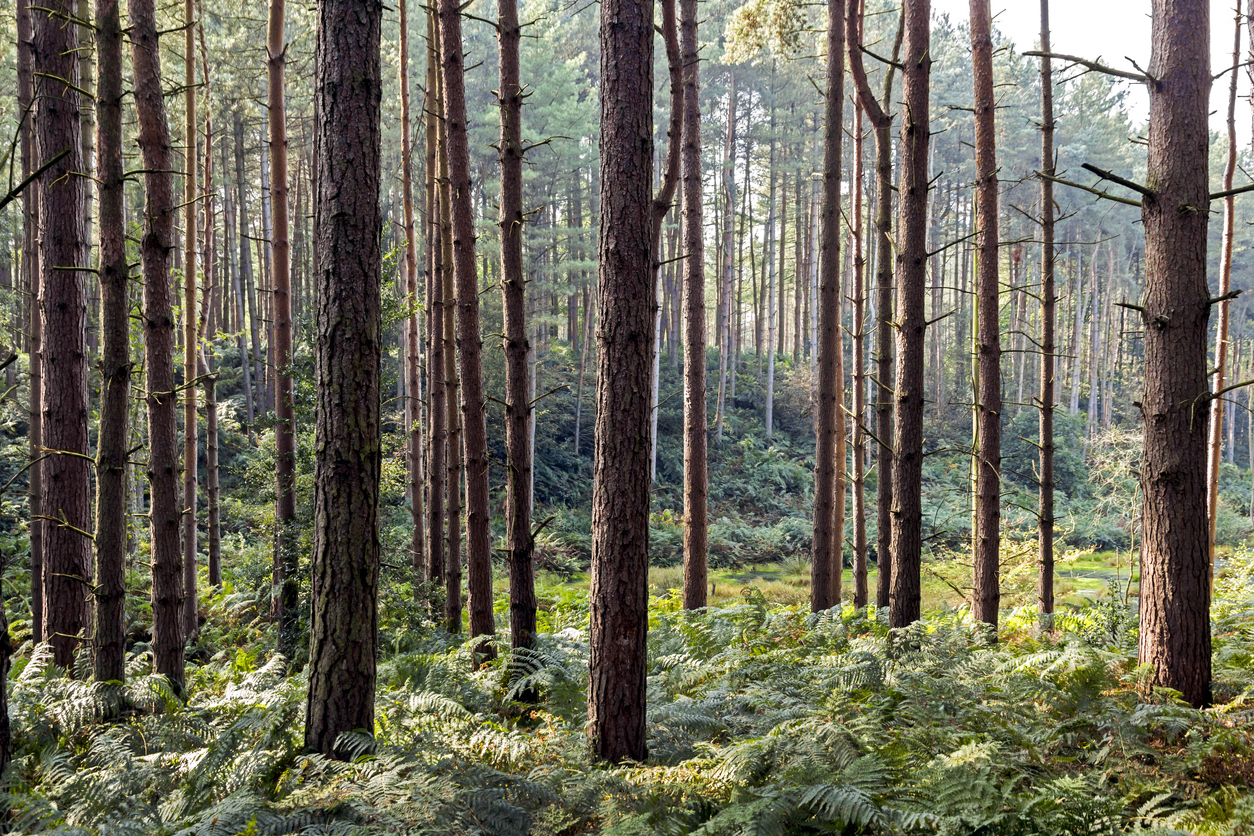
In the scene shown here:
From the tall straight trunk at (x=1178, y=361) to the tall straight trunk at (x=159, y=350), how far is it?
6.16m

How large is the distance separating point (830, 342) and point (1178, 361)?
385cm

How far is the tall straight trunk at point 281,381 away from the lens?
801 cm

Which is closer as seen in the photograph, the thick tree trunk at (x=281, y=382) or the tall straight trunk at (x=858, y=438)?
the thick tree trunk at (x=281, y=382)

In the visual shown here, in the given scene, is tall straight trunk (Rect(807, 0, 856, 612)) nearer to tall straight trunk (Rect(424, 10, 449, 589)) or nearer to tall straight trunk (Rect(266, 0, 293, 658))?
tall straight trunk (Rect(424, 10, 449, 589))

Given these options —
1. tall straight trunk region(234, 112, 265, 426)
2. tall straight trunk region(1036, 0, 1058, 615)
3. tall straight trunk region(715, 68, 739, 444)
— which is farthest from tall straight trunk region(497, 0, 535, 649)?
tall straight trunk region(715, 68, 739, 444)

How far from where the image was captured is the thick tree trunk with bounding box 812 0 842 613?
24.5 ft

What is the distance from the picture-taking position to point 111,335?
4719mm

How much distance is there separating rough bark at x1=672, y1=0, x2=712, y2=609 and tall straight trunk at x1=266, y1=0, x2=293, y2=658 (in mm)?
4169

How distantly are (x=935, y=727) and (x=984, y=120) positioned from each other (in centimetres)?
603

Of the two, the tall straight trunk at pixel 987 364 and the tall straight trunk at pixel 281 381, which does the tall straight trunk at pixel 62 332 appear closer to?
the tall straight trunk at pixel 281 381

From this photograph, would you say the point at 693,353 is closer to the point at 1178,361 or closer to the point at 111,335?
the point at 1178,361

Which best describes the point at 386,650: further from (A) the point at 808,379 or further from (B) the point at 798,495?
(A) the point at 808,379

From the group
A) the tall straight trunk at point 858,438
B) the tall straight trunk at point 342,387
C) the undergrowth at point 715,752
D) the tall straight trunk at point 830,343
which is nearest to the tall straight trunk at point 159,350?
the undergrowth at point 715,752

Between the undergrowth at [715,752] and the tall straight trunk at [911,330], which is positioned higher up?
the tall straight trunk at [911,330]
